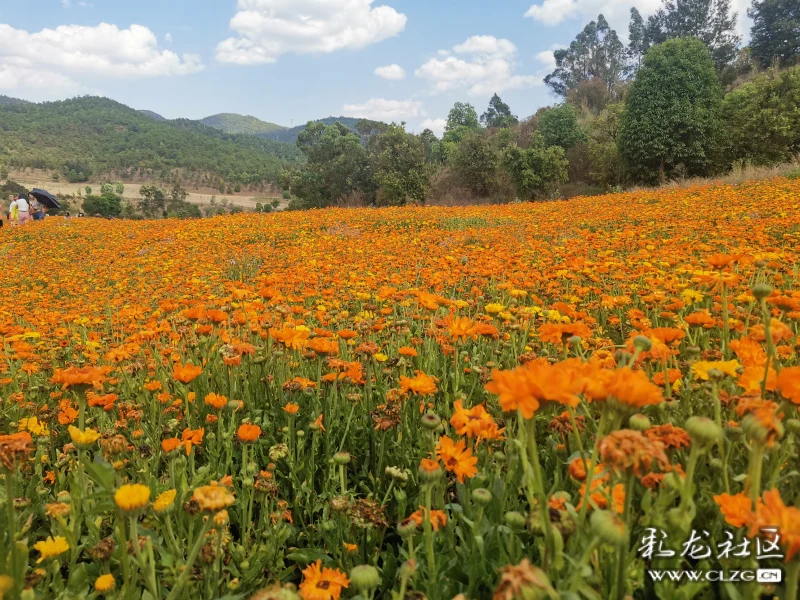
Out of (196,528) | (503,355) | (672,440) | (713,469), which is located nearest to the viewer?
(672,440)

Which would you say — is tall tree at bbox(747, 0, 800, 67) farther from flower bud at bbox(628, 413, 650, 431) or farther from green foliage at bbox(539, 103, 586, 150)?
flower bud at bbox(628, 413, 650, 431)

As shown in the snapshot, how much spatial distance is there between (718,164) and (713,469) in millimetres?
23313

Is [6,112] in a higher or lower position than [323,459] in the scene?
higher

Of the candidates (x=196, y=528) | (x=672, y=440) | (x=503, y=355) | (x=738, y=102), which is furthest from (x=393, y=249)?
(x=738, y=102)

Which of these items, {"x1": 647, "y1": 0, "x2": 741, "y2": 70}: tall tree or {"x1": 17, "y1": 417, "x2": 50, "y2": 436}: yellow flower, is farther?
{"x1": 647, "y1": 0, "x2": 741, "y2": 70}: tall tree

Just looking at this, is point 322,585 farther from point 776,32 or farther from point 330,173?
point 776,32

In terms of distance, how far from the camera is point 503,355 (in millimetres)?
2494

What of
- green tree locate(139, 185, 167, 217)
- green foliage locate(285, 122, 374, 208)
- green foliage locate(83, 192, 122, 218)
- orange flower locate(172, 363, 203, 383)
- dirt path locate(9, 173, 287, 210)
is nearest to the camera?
orange flower locate(172, 363, 203, 383)

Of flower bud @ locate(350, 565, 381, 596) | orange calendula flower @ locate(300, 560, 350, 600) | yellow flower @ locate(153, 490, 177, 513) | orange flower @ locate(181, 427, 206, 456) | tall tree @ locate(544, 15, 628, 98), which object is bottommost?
orange calendula flower @ locate(300, 560, 350, 600)

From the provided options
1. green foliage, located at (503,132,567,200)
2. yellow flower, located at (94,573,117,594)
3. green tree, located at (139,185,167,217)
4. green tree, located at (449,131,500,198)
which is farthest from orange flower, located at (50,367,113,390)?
green tree, located at (139,185,167,217)

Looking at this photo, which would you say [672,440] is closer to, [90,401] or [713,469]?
[713,469]

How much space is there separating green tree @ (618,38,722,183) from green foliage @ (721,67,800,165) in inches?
29.9

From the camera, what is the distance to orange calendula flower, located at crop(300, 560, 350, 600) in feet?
3.03

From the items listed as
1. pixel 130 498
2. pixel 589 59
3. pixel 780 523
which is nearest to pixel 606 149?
pixel 780 523
